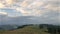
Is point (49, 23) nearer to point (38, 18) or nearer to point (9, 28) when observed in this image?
point (38, 18)

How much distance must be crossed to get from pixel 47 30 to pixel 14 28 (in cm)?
61

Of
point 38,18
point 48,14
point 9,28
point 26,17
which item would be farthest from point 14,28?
point 48,14

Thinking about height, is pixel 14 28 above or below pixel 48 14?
below

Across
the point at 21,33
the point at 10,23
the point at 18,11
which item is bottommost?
the point at 21,33

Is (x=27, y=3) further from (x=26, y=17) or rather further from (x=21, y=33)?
(x=21, y=33)

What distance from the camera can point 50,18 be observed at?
2.89 metres

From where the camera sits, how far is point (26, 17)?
2900mm

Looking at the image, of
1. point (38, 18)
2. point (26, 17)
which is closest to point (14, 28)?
point (26, 17)

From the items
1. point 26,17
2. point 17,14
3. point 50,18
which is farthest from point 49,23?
point 17,14

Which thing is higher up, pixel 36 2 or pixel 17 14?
pixel 36 2

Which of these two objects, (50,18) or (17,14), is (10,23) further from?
(50,18)

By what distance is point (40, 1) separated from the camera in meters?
2.93

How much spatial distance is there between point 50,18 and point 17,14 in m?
0.61

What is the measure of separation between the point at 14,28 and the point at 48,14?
677 mm
